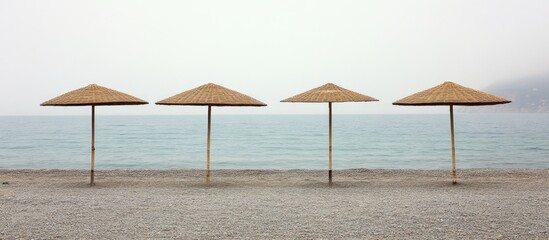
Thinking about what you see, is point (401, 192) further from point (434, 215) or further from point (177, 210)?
point (177, 210)

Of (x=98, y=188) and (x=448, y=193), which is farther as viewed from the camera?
(x=98, y=188)

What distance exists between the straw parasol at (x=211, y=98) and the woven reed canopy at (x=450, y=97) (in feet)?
11.7

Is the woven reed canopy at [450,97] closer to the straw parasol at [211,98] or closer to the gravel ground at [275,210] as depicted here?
the gravel ground at [275,210]

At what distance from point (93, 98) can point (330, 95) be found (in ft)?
17.7

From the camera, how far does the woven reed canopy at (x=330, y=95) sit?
10.4 m

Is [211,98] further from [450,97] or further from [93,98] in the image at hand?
[450,97]

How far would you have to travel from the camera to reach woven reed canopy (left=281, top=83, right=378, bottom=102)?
10.4 meters

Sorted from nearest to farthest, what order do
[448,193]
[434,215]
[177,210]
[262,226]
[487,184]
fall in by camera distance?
[262,226] → [434,215] → [177,210] → [448,193] → [487,184]

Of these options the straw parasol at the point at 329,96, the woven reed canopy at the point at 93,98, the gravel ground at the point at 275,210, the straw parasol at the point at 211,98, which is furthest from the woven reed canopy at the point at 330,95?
the woven reed canopy at the point at 93,98

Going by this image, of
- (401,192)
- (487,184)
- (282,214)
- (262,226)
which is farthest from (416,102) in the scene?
(262,226)

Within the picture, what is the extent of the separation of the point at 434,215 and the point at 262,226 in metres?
2.87

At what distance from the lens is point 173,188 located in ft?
34.9

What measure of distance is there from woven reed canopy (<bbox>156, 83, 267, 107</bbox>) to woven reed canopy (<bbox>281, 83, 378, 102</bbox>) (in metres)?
0.97

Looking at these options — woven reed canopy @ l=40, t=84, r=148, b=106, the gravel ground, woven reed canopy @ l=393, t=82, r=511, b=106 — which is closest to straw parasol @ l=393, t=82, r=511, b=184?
woven reed canopy @ l=393, t=82, r=511, b=106
